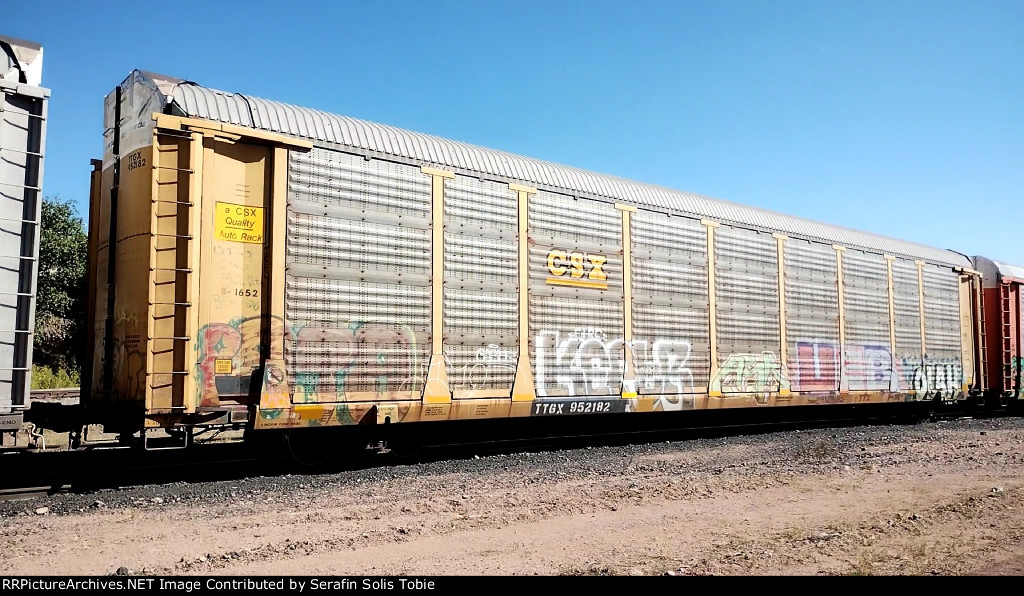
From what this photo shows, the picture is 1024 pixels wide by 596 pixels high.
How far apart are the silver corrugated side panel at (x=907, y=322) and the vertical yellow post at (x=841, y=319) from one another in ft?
7.26

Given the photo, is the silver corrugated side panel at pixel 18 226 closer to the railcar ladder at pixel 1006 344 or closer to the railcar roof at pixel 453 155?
the railcar roof at pixel 453 155

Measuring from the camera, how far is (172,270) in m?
8.00

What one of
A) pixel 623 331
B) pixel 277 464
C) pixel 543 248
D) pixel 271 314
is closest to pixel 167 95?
A: pixel 271 314

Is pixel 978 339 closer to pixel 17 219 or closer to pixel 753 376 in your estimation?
pixel 753 376

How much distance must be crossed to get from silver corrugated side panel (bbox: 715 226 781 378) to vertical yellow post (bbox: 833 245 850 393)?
215cm

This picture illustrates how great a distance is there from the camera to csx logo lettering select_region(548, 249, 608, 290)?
11000 mm

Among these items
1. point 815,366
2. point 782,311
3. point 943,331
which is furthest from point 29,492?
point 943,331

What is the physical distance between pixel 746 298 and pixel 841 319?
10.3 feet

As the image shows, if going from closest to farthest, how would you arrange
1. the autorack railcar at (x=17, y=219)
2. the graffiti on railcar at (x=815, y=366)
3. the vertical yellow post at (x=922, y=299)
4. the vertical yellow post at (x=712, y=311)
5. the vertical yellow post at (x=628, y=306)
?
the autorack railcar at (x=17, y=219) < the vertical yellow post at (x=628, y=306) < the vertical yellow post at (x=712, y=311) < the graffiti on railcar at (x=815, y=366) < the vertical yellow post at (x=922, y=299)

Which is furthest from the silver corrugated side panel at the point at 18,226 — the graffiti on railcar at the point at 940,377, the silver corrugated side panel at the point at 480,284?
the graffiti on railcar at the point at 940,377

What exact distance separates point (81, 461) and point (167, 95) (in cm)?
474

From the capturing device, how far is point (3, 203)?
267 inches

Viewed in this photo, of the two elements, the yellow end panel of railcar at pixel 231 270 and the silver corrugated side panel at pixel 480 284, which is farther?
the silver corrugated side panel at pixel 480 284

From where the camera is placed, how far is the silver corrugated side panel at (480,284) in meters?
9.93
